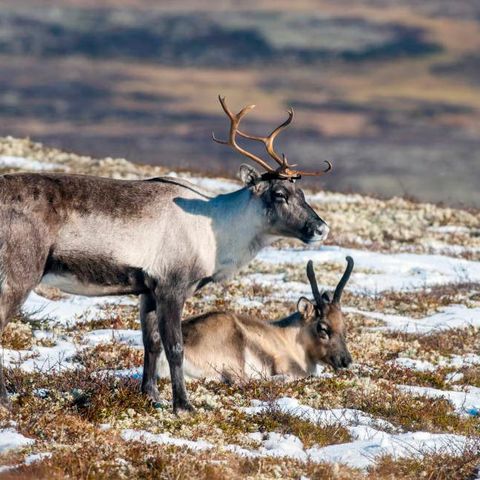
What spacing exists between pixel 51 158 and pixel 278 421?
1129 inches

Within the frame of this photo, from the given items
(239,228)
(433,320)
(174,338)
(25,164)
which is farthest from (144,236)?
(25,164)

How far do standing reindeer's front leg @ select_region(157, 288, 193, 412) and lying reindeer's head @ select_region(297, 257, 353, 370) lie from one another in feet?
12.2

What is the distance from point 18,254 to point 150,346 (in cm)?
216

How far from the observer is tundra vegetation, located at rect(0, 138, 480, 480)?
8859 mm

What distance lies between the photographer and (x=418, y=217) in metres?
33.2

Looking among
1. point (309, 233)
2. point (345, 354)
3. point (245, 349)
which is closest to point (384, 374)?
point (345, 354)

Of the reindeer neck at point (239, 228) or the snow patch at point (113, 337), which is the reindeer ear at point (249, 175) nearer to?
the reindeer neck at point (239, 228)

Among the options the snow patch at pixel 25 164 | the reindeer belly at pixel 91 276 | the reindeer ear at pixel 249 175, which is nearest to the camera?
the reindeer belly at pixel 91 276

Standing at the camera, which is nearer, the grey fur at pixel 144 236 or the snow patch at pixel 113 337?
the grey fur at pixel 144 236

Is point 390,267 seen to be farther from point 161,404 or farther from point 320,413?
point 161,404

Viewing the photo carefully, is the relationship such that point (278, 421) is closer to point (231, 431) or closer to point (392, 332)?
point (231, 431)

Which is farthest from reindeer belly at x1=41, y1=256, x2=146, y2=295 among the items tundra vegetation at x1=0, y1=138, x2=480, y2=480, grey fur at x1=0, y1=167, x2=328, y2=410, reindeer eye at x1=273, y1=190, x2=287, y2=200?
reindeer eye at x1=273, y1=190, x2=287, y2=200

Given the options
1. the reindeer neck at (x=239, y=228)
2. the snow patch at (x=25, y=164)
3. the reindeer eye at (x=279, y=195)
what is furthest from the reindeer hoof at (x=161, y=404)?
the snow patch at (x=25, y=164)

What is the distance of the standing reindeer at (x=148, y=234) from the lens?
399 inches
